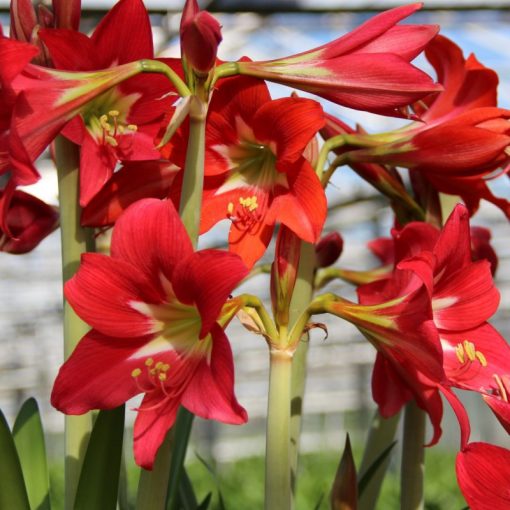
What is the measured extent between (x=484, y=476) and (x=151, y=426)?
0.21 meters

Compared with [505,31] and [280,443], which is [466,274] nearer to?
[280,443]

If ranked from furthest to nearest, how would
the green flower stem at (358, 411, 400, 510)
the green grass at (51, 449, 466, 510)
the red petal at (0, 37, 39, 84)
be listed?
the green grass at (51, 449, 466, 510) < the green flower stem at (358, 411, 400, 510) < the red petal at (0, 37, 39, 84)

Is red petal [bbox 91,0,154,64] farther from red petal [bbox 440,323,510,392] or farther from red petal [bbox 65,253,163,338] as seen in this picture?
red petal [bbox 440,323,510,392]

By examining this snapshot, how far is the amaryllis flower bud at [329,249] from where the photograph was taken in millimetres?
998

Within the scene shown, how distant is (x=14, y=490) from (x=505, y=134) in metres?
0.44

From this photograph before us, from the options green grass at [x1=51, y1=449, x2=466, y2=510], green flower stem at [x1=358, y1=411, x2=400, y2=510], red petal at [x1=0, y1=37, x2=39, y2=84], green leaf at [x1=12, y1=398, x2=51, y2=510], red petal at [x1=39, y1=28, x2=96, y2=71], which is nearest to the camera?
red petal at [x1=0, y1=37, x2=39, y2=84]

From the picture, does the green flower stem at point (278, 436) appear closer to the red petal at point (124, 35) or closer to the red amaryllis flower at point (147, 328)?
the red amaryllis flower at point (147, 328)

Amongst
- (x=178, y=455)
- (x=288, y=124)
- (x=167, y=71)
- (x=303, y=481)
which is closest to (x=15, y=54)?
(x=167, y=71)

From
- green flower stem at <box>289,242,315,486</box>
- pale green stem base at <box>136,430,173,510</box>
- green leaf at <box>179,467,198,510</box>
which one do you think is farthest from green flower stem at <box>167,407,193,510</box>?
pale green stem base at <box>136,430,173,510</box>

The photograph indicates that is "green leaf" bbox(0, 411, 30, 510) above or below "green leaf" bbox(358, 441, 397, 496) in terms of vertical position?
above

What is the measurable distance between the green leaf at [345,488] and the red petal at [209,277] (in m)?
0.20

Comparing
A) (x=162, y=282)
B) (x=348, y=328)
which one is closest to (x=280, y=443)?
(x=162, y=282)

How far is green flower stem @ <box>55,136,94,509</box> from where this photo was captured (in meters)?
0.68

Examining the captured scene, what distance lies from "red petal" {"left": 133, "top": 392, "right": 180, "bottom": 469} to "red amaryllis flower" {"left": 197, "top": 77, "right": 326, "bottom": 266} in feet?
0.38
